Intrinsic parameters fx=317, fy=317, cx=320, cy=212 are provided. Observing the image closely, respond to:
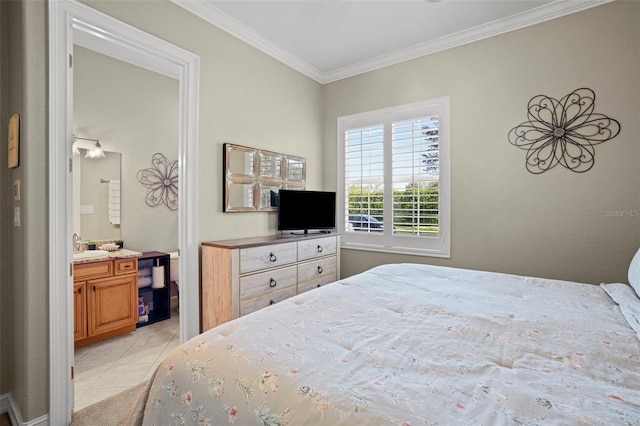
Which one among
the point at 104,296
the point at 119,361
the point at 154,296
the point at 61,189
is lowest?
the point at 119,361

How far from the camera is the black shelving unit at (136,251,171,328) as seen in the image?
3387 mm

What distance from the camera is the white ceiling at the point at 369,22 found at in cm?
263

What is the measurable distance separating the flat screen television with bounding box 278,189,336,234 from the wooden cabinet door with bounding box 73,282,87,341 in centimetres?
183

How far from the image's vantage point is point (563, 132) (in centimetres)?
264

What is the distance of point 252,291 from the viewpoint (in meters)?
2.59

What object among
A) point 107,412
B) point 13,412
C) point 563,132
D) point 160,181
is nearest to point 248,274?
point 107,412

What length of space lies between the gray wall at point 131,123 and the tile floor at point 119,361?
1102 millimetres

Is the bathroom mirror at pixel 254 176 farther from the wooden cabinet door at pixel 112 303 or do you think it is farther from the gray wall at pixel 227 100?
the wooden cabinet door at pixel 112 303

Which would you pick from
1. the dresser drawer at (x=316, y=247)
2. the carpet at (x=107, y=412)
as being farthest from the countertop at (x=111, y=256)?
the dresser drawer at (x=316, y=247)

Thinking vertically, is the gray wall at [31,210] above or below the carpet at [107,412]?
above

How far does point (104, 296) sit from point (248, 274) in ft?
4.91

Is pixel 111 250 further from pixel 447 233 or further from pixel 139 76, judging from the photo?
pixel 447 233

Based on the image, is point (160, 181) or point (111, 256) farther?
point (160, 181)

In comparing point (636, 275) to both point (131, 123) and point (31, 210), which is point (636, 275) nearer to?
point (31, 210)
